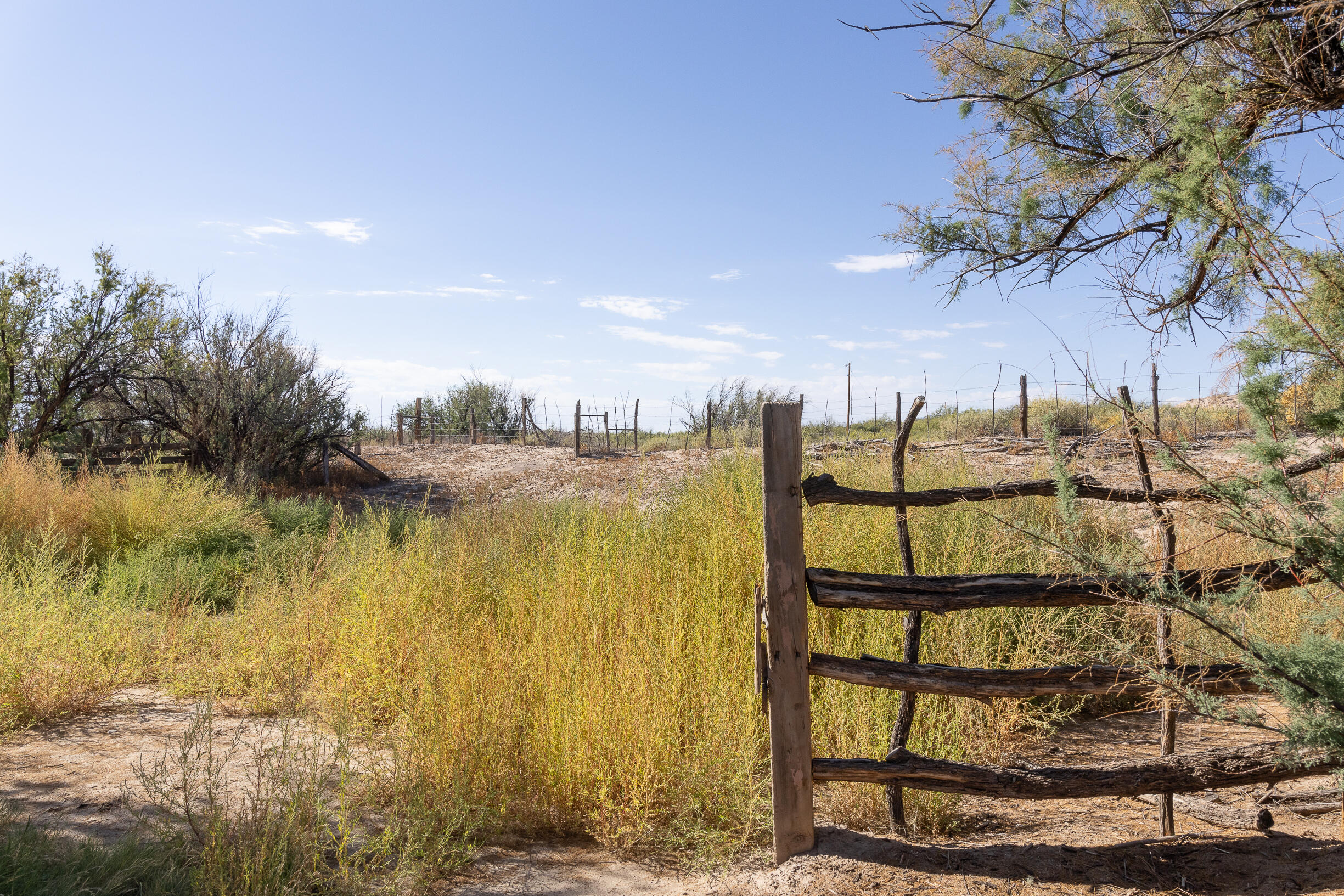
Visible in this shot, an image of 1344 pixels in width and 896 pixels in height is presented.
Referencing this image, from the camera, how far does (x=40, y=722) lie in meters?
4.34

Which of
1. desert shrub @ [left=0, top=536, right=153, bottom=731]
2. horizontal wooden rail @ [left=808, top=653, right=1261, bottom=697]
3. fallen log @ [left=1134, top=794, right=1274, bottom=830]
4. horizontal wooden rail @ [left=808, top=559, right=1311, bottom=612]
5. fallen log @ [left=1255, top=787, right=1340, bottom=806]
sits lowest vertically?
fallen log @ [left=1134, top=794, right=1274, bottom=830]

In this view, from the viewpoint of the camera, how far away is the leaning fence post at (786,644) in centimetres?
293

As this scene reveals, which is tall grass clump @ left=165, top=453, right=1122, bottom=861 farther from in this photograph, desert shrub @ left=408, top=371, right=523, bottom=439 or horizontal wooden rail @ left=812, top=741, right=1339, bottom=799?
desert shrub @ left=408, top=371, right=523, bottom=439

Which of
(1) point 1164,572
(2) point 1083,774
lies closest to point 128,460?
(2) point 1083,774

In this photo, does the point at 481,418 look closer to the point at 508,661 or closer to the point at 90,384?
A: the point at 90,384

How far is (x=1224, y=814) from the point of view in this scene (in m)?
3.26

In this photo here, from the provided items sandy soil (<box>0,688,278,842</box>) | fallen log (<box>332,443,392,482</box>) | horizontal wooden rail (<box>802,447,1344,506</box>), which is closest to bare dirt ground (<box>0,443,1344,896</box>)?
sandy soil (<box>0,688,278,842</box>)

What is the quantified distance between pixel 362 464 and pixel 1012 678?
17294 millimetres

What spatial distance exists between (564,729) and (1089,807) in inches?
102

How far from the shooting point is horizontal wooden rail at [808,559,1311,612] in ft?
8.54

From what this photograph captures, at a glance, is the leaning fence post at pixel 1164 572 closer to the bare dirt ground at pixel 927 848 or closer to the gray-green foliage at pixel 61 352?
the bare dirt ground at pixel 927 848

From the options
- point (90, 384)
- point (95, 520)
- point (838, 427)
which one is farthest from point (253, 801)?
point (838, 427)

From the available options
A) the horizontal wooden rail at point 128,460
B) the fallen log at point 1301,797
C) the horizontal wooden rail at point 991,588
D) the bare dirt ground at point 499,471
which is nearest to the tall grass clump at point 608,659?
the horizontal wooden rail at point 991,588

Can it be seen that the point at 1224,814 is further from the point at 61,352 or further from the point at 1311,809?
the point at 61,352
